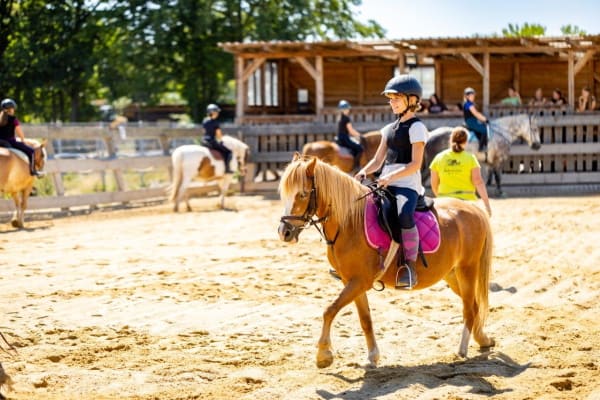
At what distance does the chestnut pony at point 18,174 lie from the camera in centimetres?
1620

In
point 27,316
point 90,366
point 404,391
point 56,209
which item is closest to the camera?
point 404,391

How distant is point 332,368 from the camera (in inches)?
285

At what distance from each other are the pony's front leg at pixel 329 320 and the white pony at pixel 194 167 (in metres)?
13.4

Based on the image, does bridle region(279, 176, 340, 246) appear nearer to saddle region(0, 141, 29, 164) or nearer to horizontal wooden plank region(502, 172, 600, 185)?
saddle region(0, 141, 29, 164)

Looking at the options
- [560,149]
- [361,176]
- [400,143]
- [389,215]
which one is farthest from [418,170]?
[560,149]

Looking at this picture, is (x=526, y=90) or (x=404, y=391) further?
(x=526, y=90)

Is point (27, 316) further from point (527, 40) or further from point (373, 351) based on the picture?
point (527, 40)

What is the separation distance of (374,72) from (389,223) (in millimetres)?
24436

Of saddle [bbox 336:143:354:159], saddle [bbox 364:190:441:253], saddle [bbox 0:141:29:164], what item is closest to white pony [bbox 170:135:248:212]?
saddle [bbox 336:143:354:159]

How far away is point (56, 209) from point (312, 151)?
6.24m

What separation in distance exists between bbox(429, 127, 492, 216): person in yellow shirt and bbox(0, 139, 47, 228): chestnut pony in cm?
902

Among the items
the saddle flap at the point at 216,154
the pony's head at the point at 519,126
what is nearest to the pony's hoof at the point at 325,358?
the saddle flap at the point at 216,154

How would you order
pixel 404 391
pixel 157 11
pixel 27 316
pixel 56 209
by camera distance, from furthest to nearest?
pixel 157 11 → pixel 56 209 → pixel 27 316 → pixel 404 391

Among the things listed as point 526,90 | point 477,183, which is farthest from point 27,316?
point 526,90
